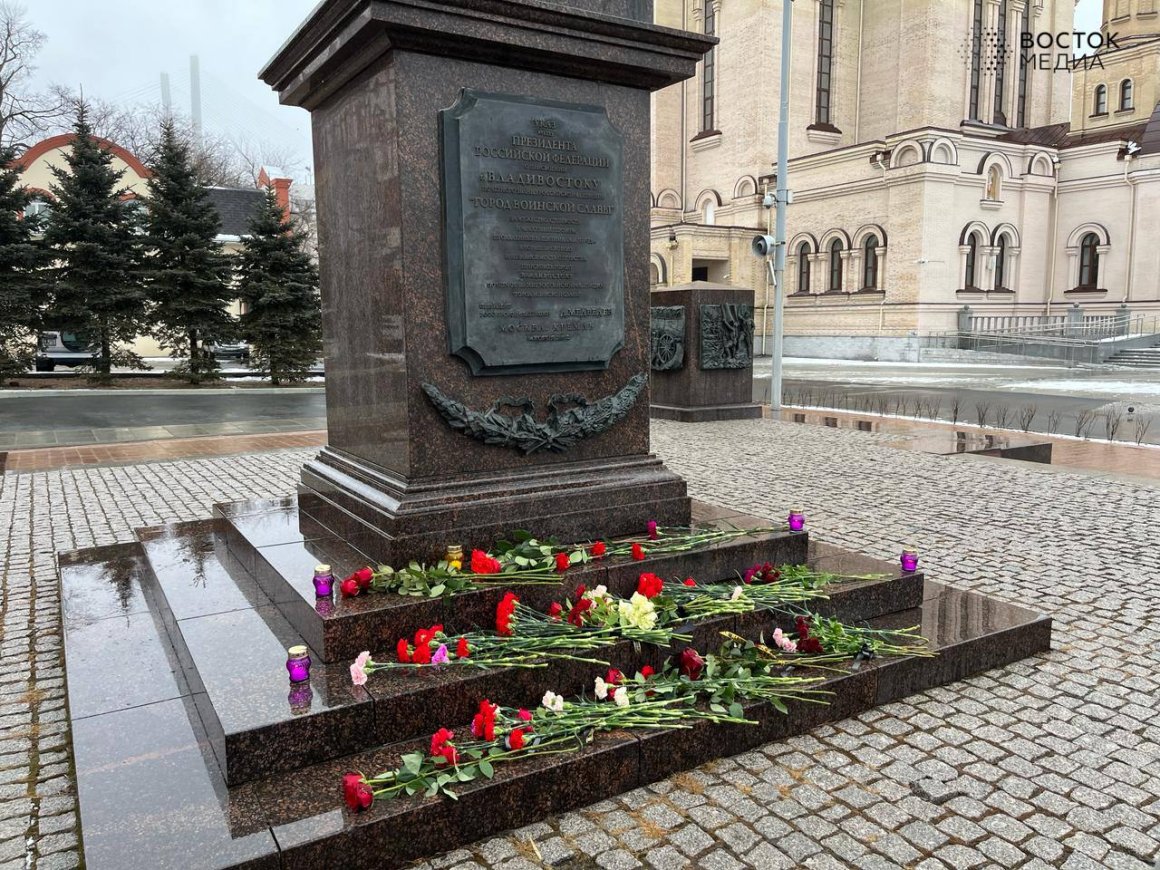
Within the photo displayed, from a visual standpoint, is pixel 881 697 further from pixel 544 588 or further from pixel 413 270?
pixel 413 270

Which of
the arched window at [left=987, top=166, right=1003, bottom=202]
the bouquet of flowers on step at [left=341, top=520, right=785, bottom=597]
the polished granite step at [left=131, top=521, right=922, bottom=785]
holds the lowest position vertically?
the polished granite step at [left=131, top=521, right=922, bottom=785]

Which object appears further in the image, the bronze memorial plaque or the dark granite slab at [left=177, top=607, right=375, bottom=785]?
the bronze memorial plaque

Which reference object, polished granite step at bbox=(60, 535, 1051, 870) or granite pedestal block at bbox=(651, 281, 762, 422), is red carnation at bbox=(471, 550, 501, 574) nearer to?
polished granite step at bbox=(60, 535, 1051, 870)

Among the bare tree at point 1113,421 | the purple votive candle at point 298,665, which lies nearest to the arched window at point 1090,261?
the bare tree at point 1113,421

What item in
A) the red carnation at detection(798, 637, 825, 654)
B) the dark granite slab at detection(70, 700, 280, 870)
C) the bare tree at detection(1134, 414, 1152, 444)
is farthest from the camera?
the bare tree at detection(1134, 414, 1152, 444)

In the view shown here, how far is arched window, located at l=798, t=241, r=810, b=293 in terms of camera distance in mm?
40156

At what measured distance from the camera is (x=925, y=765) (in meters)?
3.35

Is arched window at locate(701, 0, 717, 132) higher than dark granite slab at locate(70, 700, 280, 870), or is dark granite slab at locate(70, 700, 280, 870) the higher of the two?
arched window at locate(701, 0, 717, 132)

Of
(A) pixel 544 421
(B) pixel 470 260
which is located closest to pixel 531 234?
(B) pixel 470 260

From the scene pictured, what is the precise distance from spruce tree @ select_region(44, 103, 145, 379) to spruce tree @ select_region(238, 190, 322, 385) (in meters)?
2.87

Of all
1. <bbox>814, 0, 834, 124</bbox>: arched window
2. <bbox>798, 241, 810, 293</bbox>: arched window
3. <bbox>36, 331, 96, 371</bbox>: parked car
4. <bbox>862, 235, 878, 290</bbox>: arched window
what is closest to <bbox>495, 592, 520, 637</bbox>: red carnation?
<bbox>36, 331, 96, 371</bbox>: parked car

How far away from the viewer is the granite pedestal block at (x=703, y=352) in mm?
Result: 14219

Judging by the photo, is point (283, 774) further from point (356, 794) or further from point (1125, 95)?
point (1125, 95)

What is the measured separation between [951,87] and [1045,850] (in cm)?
4595
